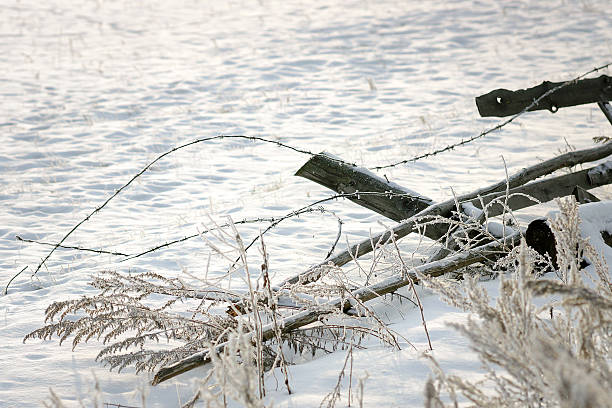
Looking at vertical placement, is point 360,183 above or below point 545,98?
below

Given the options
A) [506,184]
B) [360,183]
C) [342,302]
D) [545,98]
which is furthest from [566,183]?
[342,302]

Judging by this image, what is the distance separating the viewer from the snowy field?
2854 mm

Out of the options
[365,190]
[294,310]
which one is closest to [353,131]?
[365,190]

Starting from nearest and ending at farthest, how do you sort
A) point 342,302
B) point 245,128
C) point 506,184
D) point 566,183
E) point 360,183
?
1. point 342,302
2. point 506,184
3. point 360,183
4. point 566,183
5. point 245,128

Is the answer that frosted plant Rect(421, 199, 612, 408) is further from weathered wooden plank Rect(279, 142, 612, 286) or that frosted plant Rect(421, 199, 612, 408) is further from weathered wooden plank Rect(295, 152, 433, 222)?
weathered wooden plank Rect(295, 152, 433, 222)

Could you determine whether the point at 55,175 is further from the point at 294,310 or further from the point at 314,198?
the point at 294,310

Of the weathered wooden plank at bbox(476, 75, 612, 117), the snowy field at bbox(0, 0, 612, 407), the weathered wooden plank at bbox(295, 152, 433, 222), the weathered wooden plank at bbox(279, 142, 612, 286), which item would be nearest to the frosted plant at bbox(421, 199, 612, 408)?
the snowy field at bbox(0, 0, 612, 407)

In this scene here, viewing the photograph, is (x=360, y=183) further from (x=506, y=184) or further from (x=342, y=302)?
(x=342, y=302)

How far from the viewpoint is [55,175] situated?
7074 mm

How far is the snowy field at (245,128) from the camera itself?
9.36 feet

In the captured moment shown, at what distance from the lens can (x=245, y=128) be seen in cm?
872

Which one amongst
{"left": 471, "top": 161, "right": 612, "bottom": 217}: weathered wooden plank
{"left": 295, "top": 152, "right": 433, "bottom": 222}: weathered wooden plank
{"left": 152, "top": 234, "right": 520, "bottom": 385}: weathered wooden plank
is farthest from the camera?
{"left": 471, "top": 161, "right": 612, "bottom": 217}: weathered wooden plank

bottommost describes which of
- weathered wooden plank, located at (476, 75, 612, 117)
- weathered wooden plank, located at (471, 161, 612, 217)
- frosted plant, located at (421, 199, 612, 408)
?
frosted plant, located at (421, 199, 612, 408)

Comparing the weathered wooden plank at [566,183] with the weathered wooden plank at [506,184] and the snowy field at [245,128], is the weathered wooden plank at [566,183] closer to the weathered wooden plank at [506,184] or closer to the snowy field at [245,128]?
the weathered wooden plank at [506,184]
